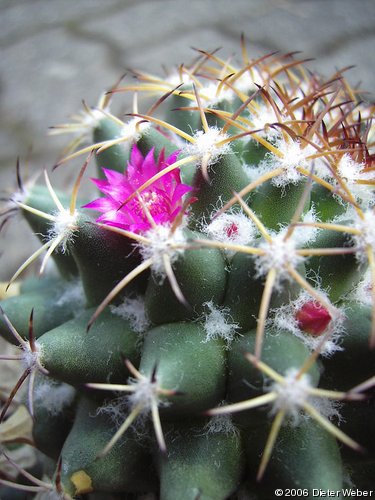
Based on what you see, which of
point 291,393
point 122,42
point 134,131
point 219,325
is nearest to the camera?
point 291,393

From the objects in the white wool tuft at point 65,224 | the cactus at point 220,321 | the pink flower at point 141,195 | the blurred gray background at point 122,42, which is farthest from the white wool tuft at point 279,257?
the blurred gray background at point 122,42

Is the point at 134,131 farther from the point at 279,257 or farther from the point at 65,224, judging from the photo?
the point at 279,257

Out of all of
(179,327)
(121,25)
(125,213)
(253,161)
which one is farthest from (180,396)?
(121,25)

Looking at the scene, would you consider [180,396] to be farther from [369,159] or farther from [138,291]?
[369,159]

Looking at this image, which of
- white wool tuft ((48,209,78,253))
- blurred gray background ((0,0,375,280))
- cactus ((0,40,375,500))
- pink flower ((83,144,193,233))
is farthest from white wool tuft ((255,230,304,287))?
blurred gray background ((0,0,375,280))

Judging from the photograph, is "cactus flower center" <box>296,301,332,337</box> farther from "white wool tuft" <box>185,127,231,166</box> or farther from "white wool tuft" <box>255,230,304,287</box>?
"white wool tuft" <box>185,127,231,166</box>

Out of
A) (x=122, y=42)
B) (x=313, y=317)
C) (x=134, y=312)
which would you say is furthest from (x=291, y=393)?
(x=122, y=42)
